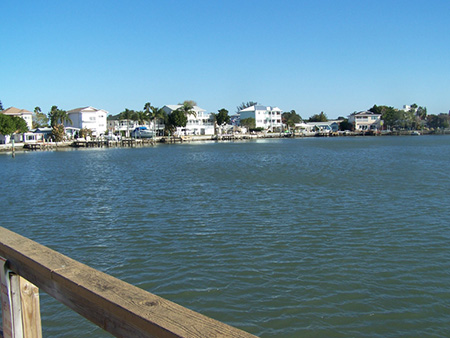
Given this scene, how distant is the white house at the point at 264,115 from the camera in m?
162

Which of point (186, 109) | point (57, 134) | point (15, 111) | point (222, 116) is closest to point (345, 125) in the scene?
point (222, 116)

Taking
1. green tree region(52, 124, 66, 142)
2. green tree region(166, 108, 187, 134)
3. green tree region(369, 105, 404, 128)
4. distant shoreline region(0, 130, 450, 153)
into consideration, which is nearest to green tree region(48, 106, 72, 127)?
green tree region(52, 124, 66, 142)

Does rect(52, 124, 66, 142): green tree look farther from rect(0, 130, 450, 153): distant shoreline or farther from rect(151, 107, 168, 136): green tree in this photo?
rect(151, 107, 168, 136): green tree

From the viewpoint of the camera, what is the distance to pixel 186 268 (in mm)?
10914

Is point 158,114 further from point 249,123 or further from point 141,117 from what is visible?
point 249,123

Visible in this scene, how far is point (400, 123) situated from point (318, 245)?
622 feet

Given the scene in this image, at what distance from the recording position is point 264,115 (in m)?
166

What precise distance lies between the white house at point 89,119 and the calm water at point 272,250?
95323 millimetres

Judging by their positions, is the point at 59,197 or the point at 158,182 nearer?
the point at 59,197

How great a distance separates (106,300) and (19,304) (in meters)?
1.28

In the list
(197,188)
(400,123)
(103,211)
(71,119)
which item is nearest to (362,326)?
(103,211)

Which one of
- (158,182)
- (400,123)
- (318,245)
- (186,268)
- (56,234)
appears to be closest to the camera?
(186,268)

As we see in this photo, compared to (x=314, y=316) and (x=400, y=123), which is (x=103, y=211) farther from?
(x=400, y=123)

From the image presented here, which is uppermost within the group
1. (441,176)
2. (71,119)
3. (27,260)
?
(71,119)
